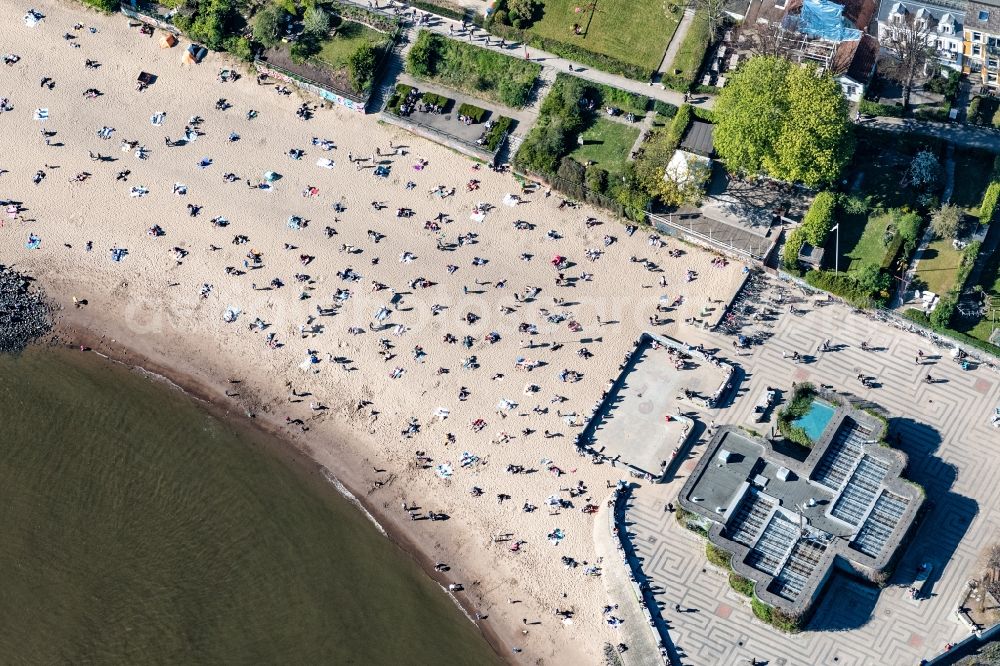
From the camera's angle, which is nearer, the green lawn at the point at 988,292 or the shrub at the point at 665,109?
the green lawn at the point at 988,292

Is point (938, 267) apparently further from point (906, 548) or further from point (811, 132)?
point (906, 548)

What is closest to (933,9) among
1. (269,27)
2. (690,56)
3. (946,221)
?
(946,221)

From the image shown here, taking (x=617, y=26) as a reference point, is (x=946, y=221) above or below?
below

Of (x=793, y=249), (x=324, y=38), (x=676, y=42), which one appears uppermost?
(x=676, y=42)

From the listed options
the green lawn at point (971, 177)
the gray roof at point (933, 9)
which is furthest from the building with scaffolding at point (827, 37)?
the green lawn at point (971, 177)

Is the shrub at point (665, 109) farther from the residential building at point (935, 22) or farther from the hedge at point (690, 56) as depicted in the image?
the residential building at point (935, 22)

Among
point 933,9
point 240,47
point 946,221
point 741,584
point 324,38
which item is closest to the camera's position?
point 741,584
